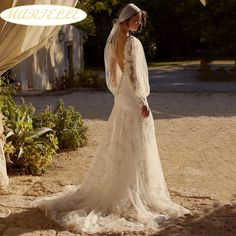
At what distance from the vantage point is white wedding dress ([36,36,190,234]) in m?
4.64

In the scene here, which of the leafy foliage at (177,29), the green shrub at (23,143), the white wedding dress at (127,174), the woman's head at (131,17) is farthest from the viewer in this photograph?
the leafy foliage at (177,29)

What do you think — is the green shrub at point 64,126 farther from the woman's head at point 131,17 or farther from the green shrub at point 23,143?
the woman's head at point 131,17

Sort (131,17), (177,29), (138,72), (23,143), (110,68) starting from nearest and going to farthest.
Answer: (131,17) < (138,72) < (110,68) < (23,143) < (177,29)

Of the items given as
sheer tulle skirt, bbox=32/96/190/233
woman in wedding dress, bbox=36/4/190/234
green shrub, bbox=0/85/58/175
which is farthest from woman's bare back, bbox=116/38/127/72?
green shrub, bbox=0/85/58/175

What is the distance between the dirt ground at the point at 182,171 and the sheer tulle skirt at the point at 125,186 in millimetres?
200

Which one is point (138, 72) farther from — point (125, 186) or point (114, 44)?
point (125, 186)

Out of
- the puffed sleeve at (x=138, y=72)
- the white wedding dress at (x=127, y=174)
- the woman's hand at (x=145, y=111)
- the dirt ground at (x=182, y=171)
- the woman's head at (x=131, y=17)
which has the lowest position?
the dirt ground at (x=182, y=171)

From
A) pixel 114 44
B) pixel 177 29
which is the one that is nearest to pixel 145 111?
pixel 114 44

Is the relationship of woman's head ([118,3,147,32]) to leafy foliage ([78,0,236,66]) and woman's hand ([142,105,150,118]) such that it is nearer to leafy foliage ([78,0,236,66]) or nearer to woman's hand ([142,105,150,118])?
woman's hand ([142,105,150,118])

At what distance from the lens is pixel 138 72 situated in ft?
15.4

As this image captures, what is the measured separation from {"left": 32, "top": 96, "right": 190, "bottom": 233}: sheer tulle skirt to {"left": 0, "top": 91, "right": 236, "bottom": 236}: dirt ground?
200 millimetres

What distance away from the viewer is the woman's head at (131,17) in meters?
4.54

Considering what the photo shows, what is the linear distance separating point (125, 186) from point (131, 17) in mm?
1553

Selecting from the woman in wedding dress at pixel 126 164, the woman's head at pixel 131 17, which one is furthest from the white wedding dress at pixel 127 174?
the woman's head at pixel 131 17
